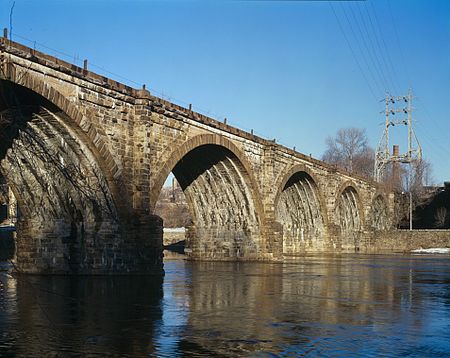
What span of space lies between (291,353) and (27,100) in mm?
16259

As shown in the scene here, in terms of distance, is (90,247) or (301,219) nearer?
(90,247)

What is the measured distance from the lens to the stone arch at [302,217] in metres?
56.4

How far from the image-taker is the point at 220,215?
42.1 meters

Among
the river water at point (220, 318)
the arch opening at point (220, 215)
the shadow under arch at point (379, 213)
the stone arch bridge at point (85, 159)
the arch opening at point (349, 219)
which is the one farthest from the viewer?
the shadow under arch at point (379, 213)

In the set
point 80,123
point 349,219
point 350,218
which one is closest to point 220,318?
point 80,123

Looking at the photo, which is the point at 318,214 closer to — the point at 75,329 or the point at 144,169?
the point at 144,169

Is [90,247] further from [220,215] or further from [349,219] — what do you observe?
[349,219]

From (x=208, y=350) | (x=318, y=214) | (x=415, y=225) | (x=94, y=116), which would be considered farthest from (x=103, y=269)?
(x=415, y=225)

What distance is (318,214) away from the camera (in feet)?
190

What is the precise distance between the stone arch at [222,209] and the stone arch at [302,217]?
14.1m

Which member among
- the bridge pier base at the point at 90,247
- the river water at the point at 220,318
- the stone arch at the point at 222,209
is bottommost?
the river water at the point at 220,318

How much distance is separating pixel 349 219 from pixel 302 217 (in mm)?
15003

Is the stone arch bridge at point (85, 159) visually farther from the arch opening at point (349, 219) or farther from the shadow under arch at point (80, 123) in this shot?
the arch opening at point (349, 219)

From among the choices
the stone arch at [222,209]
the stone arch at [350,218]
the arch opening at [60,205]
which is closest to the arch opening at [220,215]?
the stone arch at [222,209]
